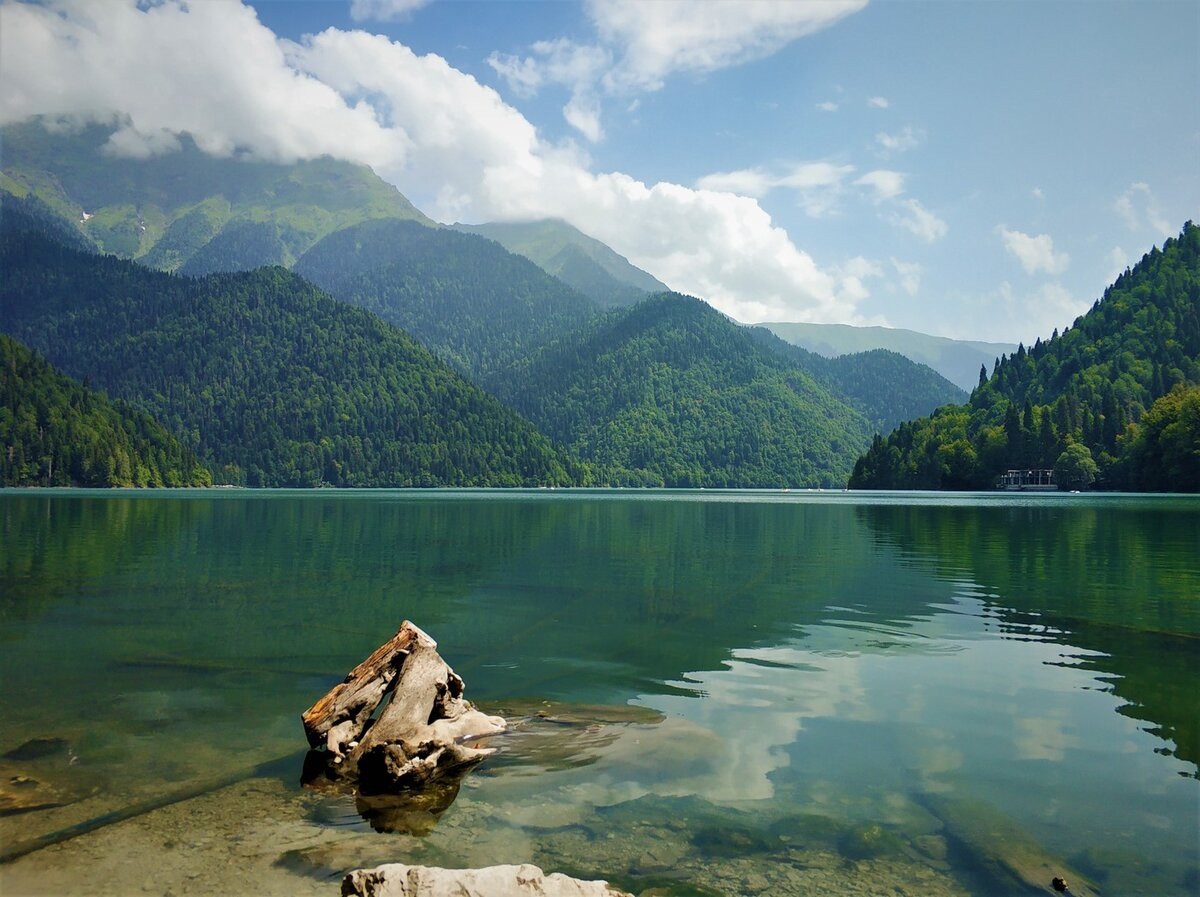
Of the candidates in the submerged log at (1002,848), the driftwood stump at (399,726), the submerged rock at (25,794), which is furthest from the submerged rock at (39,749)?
the submerged log at (1002,848)

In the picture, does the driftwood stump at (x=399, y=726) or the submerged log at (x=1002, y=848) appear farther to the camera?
the driftwood stump at (x=399, y=726)

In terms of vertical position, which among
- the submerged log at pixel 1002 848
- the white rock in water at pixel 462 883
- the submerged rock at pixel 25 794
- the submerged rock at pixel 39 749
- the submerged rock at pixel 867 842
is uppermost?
the white rock in water at pixel 462 883

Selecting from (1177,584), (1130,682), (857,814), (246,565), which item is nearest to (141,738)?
(857,814)

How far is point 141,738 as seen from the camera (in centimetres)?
1533

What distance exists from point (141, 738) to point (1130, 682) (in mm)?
21165

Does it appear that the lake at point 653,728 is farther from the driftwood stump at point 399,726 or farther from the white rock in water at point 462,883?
the white rock in water at point 462,883

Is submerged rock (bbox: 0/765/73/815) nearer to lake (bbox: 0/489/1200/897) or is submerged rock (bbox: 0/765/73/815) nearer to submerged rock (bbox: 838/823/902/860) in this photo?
lake (bbox: 0/489/1200/897)

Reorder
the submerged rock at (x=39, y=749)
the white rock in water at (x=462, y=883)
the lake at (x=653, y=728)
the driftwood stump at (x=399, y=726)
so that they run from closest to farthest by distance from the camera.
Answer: the white rock in water at (x=462, y=883) < the lake at (x=653, y=728) < the driftwood stump at (x=399, y=726) < the submerged rock at (x=39, y=749)

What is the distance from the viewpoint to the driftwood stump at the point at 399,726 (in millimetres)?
13258

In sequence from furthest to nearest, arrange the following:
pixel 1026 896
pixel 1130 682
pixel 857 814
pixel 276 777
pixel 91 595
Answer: pixel 91 595
pixel 1130 682
pixel 276 777
pixel 857 814
pixel 1026 896

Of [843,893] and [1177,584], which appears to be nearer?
[843,893]

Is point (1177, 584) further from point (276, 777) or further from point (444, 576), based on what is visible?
point (276, 777)

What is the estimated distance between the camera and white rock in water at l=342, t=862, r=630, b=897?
27.4 ft

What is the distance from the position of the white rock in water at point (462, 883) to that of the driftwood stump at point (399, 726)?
4408 millimetres
